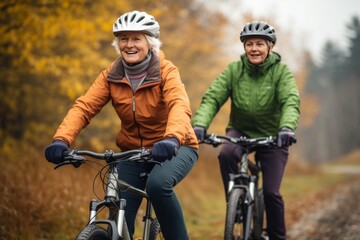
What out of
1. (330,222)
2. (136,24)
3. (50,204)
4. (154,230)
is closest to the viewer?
(136,24)

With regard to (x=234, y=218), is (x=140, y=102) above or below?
above

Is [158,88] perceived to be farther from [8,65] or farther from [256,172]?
[8,65]

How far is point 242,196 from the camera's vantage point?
→ 5.01m

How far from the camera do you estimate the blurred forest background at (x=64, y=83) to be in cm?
614

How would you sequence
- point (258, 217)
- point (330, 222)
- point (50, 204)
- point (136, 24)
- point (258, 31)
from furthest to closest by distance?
point (330, 222) < point (50, 204) < point (258, 217) < point (258, 31) < point (136, 24)

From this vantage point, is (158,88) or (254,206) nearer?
(158,88)

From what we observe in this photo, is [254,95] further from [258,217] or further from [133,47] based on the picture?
[133,47]

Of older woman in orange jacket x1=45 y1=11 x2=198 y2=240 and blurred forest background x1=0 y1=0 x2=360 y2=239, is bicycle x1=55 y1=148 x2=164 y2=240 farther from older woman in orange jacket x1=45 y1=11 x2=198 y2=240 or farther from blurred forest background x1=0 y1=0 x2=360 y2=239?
blurred forest background x1=0 y1=0 x2=360 y2=239

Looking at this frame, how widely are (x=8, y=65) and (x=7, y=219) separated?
16.4 feet

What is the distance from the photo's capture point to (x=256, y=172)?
5.57 meters

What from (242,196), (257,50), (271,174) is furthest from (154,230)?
(257,50)

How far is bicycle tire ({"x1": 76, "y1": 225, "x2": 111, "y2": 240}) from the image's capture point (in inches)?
117

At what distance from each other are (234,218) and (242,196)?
13.1 inches

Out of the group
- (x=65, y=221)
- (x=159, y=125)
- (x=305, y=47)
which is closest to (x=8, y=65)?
(x=65, y=221)
